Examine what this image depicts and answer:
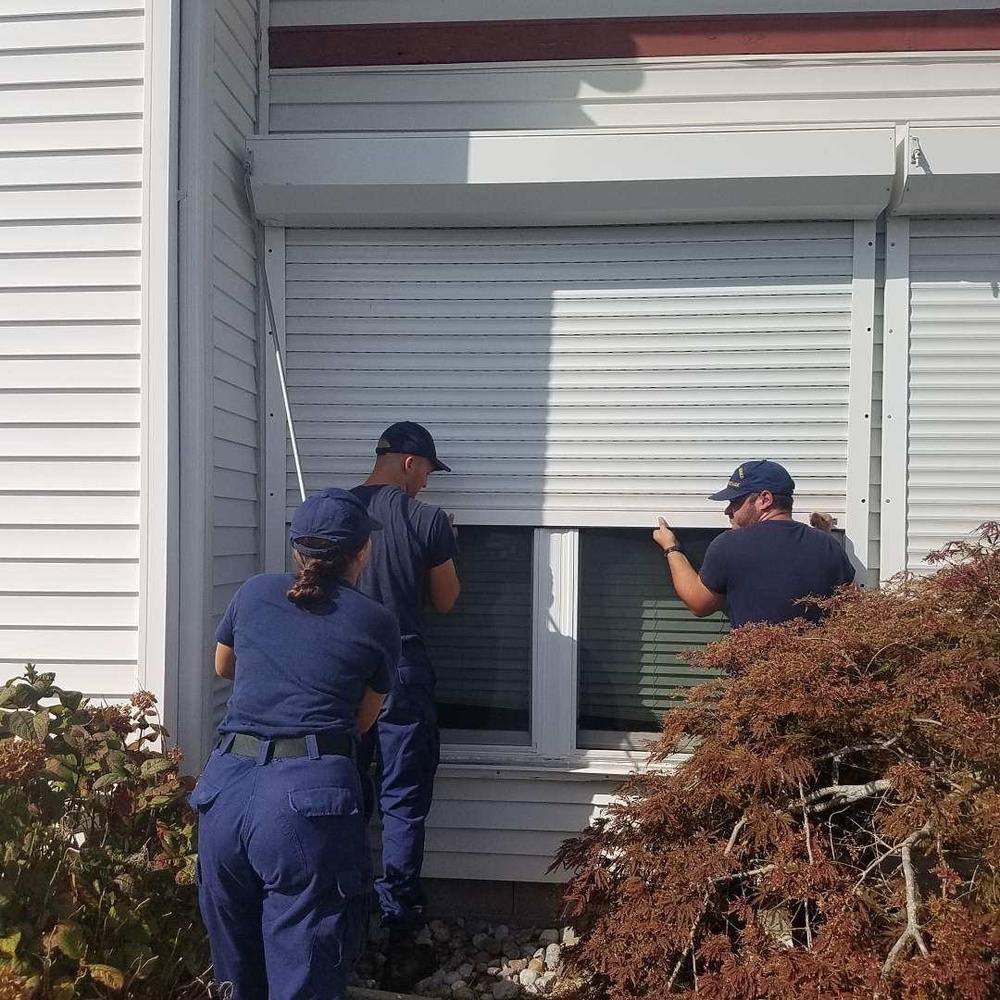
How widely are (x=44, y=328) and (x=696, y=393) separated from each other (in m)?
2.66

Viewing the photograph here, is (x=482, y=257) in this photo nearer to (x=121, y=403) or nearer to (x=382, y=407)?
(x=382, y=407)

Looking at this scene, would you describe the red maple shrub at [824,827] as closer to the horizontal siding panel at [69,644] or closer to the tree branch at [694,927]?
the tree branch at [694,927]

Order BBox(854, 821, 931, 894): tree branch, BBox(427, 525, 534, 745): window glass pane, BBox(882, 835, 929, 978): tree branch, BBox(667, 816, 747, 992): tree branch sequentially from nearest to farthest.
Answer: BBox(882, 835, 929, 978): tree branch
BBox(854, 821, 931, 894): tree branch
BBox(667, 816, 747, 992): tree branch
BBox(427, 525, 534, 745): window glass pane

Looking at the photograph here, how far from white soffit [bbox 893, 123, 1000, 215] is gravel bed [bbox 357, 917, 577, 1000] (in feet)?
11.0

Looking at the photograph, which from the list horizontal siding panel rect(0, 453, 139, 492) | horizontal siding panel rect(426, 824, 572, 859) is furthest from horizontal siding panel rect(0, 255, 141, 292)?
horizontal siding panel rect(426, 824, 572, 859)

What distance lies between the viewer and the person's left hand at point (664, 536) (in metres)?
3.85

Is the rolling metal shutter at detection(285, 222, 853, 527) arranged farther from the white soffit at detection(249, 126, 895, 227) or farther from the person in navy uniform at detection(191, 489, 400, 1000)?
the person in navy uniform at detection(191, 489, 400, 1000)

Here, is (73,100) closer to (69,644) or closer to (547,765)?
(69,644)

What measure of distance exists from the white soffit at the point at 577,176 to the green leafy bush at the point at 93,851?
2254 mm

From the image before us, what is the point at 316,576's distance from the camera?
2.62 m

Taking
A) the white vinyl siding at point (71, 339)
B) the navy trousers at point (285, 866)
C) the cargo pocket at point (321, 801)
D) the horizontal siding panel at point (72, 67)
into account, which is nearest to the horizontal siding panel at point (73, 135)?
the white vinyl siding at point (71, 339)

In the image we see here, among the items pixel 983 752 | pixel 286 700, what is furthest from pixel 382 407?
pixel 983 752

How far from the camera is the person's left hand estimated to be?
152 inches

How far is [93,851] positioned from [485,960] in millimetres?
1686
